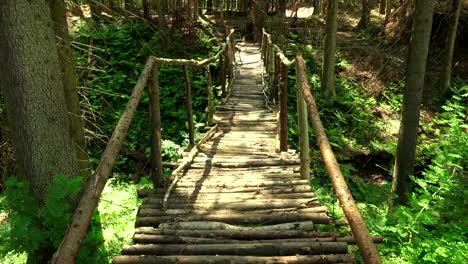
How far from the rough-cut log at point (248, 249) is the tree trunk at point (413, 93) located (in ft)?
19.3

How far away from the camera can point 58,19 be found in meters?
5.58

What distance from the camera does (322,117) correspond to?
14.4 m

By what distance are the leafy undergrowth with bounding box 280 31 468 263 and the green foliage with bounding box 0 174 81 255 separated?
2923 millimetres

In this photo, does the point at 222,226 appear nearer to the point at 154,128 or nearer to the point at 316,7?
the point at 154,128

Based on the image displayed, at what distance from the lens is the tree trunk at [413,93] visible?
27.0ft

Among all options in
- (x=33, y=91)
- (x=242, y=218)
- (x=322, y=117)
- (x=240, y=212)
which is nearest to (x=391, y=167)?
(x=322, y=117)

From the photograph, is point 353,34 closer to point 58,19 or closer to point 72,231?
point 58,19

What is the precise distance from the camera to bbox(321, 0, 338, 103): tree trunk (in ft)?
46.8

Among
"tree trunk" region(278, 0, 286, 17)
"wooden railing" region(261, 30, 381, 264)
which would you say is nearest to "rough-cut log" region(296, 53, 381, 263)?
"wooden railing" region(261, 30, 381, 264)

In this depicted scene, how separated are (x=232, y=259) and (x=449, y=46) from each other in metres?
15.1

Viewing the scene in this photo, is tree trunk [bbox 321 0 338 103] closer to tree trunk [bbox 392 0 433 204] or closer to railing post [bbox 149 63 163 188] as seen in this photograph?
tree trunk [bbox 392 0 433 204]

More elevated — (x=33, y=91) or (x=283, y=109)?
(x=33, y=91)

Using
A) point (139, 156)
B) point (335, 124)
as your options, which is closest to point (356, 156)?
point (335, 124)

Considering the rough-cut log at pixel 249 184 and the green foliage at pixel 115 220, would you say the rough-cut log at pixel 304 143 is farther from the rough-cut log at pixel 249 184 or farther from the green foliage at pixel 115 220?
the green foliage at pixel 115 220
